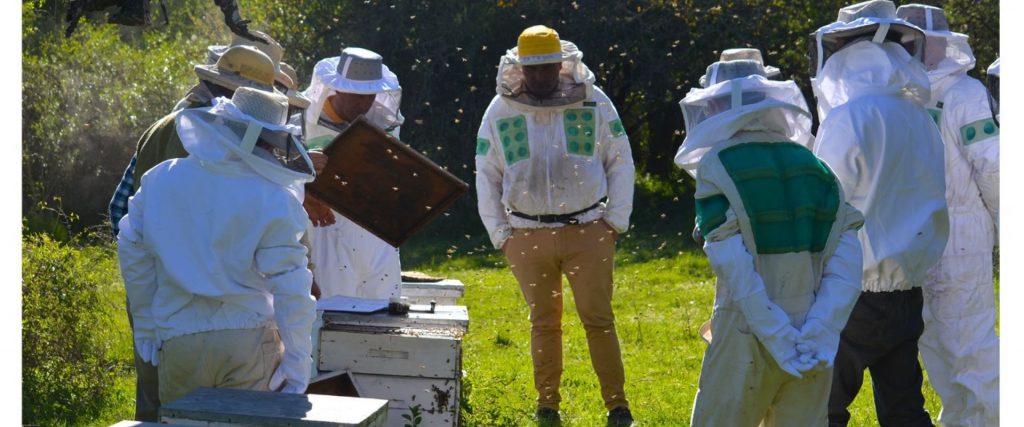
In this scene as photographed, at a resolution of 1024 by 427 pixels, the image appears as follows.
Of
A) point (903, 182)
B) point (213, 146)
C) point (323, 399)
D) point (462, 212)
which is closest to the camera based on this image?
point (323, 399)

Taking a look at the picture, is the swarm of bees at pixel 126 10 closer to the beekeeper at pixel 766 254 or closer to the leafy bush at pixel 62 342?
the beekeeper at pixel 766 254

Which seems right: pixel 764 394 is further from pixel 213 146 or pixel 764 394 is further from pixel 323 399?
pixel 213 146

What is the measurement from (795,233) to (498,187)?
1937 millimetres

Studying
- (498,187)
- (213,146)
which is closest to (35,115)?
(498,187)

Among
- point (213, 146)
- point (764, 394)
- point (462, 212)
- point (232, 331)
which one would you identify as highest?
point (213, 146)

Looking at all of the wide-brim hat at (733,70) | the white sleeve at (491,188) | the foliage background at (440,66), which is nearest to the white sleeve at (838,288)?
the wide-brim hat at (733,70)

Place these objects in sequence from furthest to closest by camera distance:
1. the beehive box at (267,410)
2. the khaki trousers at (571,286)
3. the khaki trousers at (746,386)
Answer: the khaki trousers at (571,286) → the khaki trousers at (746,386) → the beehive box at (267,410)

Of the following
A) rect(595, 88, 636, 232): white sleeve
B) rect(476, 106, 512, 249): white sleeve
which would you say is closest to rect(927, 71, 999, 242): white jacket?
rect(595, 88, 636, 232): white sleeve

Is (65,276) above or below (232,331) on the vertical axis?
below

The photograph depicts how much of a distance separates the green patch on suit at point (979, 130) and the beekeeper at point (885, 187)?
1.50 ft

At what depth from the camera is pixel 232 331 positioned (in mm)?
3137

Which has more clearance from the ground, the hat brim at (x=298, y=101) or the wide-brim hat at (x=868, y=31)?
the wide-brim hat at (x=868, y=31)

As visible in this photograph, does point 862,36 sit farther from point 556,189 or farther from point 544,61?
point 556,189

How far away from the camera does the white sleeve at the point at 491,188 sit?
4.87m
